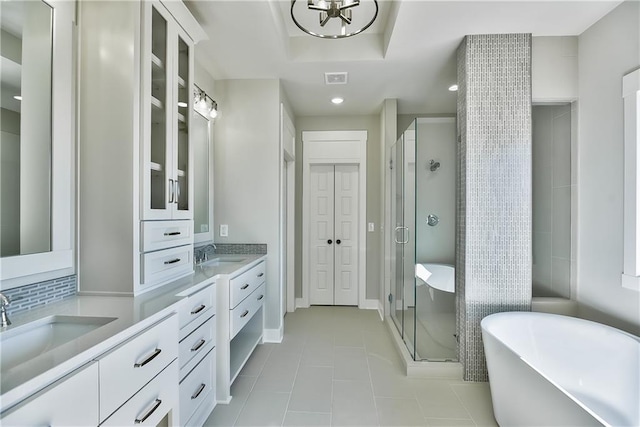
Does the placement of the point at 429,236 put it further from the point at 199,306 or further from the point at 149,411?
the point at 149,411

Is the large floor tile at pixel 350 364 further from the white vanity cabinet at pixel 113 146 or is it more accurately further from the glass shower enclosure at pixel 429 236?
the white vanity cabinet at pixel 113 146

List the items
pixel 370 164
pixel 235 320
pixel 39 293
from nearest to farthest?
1. pixel 39 293
2. pixel 235 320
3. pixel 370 164

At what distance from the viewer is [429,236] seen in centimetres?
272

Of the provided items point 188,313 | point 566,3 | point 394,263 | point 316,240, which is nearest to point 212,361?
point 188,313

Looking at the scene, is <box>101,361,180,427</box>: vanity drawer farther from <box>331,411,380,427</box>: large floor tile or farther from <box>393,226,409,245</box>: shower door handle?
<box>393,226,409,245</box>: shower door handle

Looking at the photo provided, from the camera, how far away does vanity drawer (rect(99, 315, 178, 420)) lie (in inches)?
38.2

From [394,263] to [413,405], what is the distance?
162 centimetres

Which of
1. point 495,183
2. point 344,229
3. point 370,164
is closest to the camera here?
point 495,183

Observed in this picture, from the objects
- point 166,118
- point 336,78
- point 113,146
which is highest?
point 336,78

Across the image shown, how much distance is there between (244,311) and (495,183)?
2.18 m

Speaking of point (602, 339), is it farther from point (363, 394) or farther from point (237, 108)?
point (237, 108)

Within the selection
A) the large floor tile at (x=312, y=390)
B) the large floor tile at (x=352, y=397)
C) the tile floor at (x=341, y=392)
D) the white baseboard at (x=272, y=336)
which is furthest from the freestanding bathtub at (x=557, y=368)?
the white baseboard at (x=272, y=336)

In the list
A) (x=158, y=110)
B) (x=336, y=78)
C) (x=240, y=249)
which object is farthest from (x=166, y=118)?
(x=336, y=78)

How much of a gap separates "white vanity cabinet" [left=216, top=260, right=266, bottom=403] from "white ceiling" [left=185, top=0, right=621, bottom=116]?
1.82m
